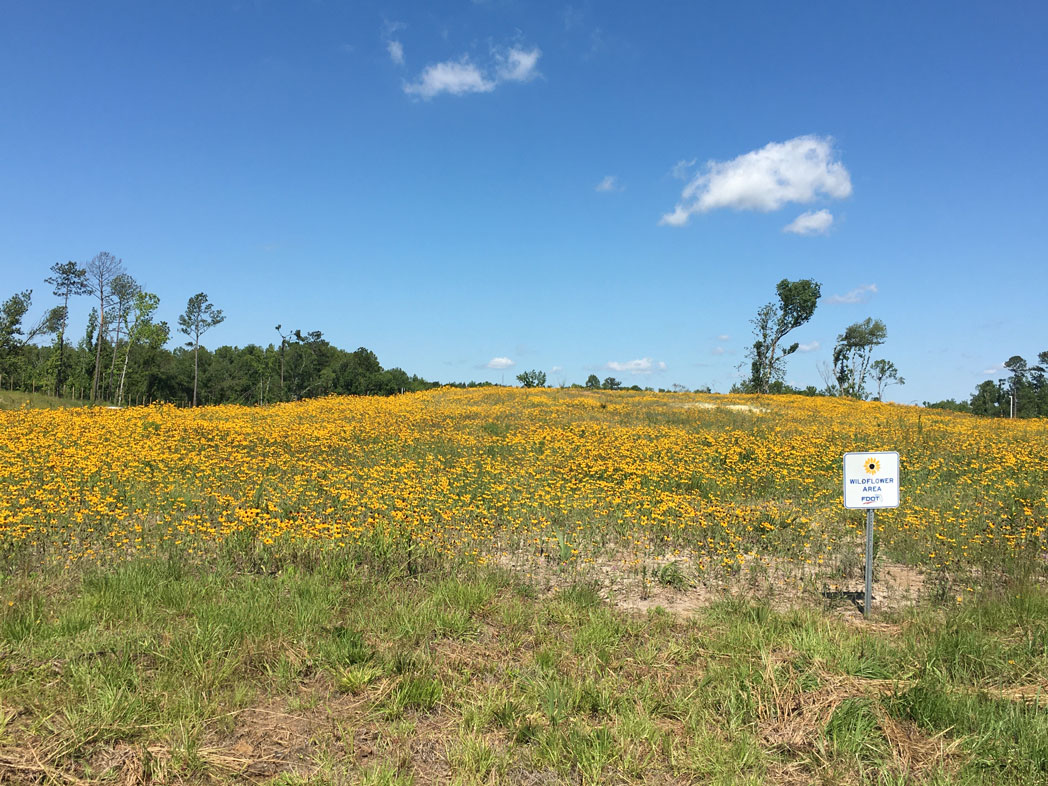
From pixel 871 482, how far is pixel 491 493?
16.2ft

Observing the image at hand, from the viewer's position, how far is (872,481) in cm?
577

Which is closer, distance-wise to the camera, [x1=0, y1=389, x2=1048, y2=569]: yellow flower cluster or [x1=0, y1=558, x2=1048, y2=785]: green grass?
[x1=0, y1=558, x2=1048, y2=785]: green grass

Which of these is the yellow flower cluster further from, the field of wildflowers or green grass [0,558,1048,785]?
green grass [0,558,1048,785]

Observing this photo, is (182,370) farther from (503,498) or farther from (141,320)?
(503,498)

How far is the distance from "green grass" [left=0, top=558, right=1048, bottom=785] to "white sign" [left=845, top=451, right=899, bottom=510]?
3.69 feet

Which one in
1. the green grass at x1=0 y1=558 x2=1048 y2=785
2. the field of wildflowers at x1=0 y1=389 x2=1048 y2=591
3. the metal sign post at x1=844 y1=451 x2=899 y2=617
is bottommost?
the green grass at x1=0 y1=558 x2=1048 y2=785

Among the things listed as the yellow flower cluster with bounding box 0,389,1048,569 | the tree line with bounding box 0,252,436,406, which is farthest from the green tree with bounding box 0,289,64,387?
the yellow flower cluster with bounding box 0,389,1048,569

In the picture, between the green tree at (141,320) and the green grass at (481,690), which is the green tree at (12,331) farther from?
the green grass at (481,690)

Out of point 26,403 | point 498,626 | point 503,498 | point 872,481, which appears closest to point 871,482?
point 872,481

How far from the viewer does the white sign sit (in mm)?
5723

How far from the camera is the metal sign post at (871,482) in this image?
18.8ft

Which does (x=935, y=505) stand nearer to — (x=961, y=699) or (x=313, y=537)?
(x=961, y=699)

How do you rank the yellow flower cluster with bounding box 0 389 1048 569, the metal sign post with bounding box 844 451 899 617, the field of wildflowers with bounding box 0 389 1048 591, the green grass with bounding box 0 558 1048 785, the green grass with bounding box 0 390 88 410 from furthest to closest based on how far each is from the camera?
the green grass with bounding box 0 390 88 410
the yellow flower cluster with bounding box 0 389 1048 569
the field of wildflowers with bounding box 0 389 1048 591
the metal sign post with bounding box 844 451 899 617
the green grass with bounding box 0 558 1048 785

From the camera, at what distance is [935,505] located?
29.3 ft
